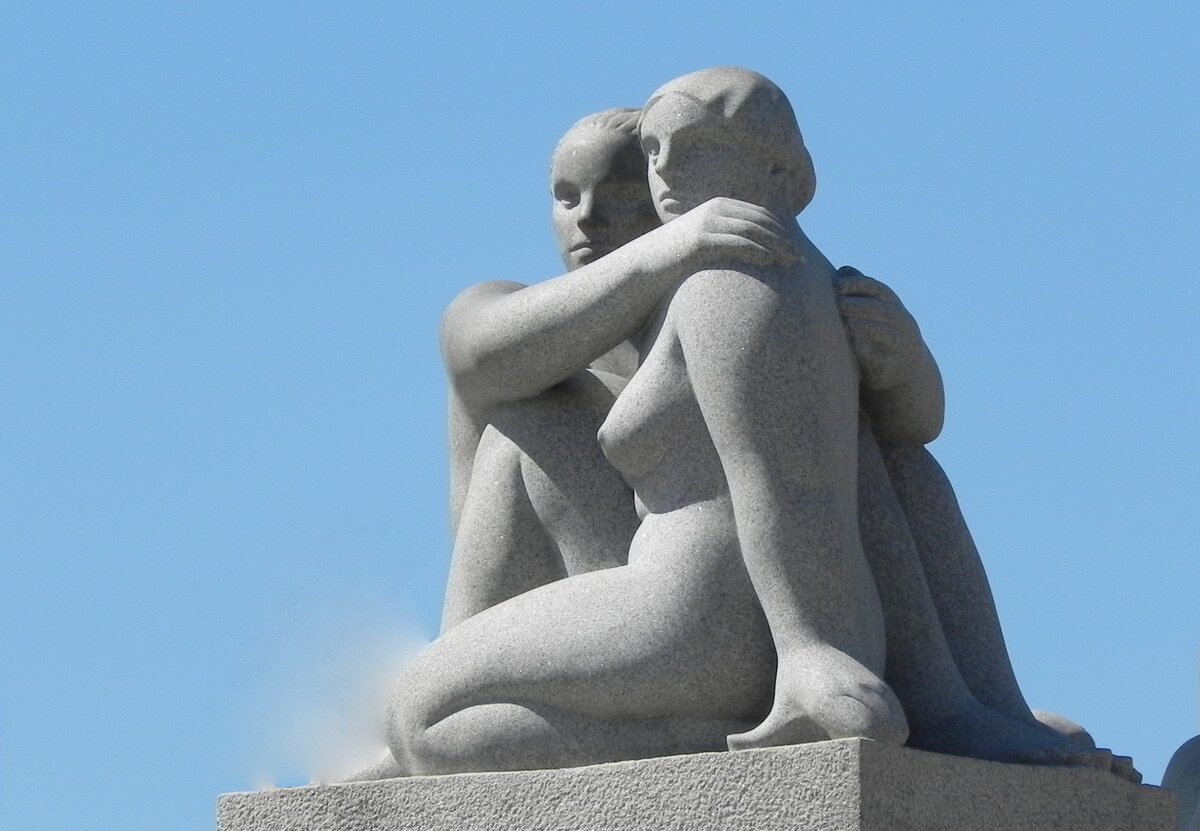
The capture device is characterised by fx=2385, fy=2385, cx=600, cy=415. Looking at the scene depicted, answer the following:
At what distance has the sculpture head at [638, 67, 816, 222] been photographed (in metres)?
6.83

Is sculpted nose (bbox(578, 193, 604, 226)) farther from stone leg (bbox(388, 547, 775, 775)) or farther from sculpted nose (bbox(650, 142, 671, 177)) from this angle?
stone leg (bbox(388, 547, 775, 775))

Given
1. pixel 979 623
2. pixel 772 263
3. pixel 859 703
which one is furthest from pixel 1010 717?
pixel 772 263

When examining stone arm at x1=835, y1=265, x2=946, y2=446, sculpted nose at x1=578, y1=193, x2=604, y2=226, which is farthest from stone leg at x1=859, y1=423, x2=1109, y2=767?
sculpted nose at x1=578, y1=193, x2=604, y2=226

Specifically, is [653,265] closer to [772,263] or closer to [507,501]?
[772,263]

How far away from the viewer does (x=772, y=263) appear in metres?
6.55

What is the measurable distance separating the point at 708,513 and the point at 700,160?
107cm

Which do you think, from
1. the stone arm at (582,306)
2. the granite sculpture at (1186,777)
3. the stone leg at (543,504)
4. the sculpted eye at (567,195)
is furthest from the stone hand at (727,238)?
the granite sculpture at (1186,777)

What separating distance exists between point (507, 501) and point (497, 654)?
0.63m

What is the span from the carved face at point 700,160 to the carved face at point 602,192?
1.39 ft

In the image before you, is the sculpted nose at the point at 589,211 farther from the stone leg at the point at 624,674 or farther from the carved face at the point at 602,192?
the stone leg at the point at 624,674

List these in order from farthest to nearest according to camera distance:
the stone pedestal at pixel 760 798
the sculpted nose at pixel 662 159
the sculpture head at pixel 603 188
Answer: the sculpture head at pixel 603 188
the sculpted nose at pixel 662 159
the stone pedestal at pixel 760 798

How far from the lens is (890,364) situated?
6.84 meters

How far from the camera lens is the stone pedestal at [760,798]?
591 centimetres

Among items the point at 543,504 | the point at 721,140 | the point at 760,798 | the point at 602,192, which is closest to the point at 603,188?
the point at 602,192
